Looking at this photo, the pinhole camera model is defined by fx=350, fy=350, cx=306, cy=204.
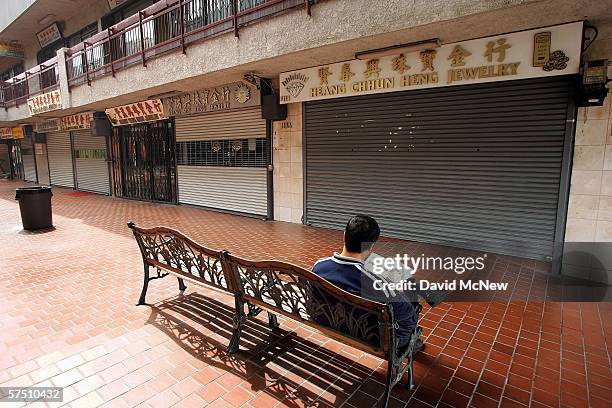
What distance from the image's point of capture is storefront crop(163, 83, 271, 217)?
908 centimetres

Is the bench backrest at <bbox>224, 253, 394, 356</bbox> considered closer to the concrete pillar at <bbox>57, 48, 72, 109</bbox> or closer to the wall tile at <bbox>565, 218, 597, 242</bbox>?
the wall tile at <bbox>565, 218, 597, 242</bbox>

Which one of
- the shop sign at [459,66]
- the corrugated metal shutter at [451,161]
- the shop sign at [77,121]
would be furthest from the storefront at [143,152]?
the shop sign at [459,66]

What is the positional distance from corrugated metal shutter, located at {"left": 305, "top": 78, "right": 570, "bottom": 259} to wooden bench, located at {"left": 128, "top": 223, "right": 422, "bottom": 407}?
3854 millimetres

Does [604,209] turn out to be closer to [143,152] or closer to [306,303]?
[306,303]

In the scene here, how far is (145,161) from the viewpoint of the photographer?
12.8 m

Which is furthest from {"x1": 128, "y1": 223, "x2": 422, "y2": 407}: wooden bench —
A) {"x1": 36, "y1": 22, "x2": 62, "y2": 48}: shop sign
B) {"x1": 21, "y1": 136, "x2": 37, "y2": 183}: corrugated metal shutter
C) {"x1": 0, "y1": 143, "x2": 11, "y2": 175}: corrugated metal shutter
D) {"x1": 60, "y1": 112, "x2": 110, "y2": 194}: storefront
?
{"x1": 0, "y1": 143, "x2": 11, "y2": 175}: corrugated metal shutter

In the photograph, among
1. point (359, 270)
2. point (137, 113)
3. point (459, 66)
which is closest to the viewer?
point (359, 270)

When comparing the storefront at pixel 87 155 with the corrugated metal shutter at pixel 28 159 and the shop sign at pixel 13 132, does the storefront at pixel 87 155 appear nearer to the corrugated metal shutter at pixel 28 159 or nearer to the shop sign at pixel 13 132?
the shop sign at pixel 13 132

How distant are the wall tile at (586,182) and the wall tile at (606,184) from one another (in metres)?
0.04

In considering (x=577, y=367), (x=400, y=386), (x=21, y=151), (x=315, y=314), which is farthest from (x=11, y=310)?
(x=21, y=151)

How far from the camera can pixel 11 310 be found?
3.96 metres

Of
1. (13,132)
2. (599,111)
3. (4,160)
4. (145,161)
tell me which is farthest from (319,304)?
(4,160)

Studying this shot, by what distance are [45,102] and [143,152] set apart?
4567 mm

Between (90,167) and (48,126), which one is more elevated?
(48,126)
